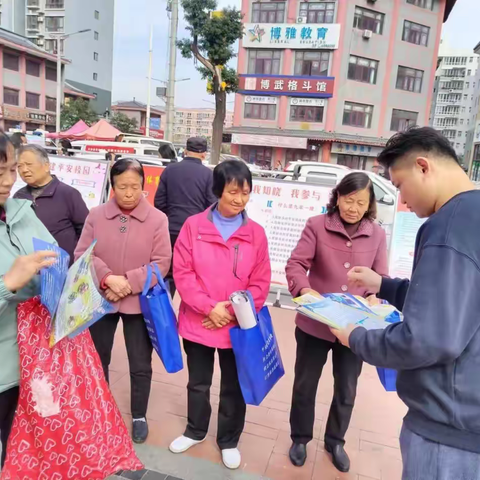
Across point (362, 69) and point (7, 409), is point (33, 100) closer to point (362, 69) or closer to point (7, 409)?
point (362, 69)

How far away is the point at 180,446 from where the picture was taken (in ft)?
7.64

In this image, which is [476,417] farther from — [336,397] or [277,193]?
[277,193]

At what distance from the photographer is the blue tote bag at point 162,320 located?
216cm

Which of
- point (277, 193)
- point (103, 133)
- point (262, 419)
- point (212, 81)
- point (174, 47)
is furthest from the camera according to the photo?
point (212, 81)

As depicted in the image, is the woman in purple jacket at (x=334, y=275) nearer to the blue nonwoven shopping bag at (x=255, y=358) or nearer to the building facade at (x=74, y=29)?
the blue nonwoven shopping bag at (x=255, y=358)

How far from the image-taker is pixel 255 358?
6.58 ft

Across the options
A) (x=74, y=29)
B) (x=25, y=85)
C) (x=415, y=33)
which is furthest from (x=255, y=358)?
(x=74, y=29)

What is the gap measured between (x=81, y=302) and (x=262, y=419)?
5.49 ft

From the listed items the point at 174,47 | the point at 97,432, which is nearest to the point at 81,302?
the point at 97,432

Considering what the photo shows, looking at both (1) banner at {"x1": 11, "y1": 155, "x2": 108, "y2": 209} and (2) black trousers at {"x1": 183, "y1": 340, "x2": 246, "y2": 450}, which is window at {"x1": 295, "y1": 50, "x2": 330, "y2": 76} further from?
(2) black trousers at {"x1": 183, "y1": 340, "x2": 246, "y2": 450}

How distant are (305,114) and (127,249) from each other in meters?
22.9

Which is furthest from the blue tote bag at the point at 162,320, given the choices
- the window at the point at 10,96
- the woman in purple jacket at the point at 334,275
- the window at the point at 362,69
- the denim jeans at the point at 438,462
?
the window at the point at 10,96

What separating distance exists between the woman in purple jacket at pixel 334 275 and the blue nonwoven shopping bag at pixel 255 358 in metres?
0.23

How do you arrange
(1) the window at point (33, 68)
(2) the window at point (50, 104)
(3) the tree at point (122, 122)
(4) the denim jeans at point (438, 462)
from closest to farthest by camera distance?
(4) the denim jeans at point (438, 462) < (1) the window at point (33, 68) < (2) the window at point (50, 104) < (3) the tree at point (122, 122)
